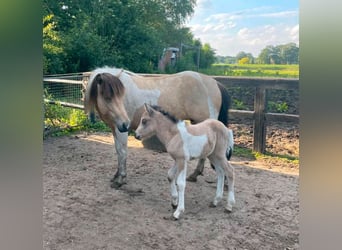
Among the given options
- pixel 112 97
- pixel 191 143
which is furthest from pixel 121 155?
pixel 191 143

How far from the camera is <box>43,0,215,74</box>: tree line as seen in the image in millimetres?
5872

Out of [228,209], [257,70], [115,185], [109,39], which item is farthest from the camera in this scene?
[109,39]

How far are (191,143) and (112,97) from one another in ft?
2.03

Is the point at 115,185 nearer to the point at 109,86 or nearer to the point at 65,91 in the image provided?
the point at 109,86

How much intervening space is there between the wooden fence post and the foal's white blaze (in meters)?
1.48

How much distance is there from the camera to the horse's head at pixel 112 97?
2.16 metres

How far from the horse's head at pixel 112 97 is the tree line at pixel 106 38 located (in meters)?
3.21

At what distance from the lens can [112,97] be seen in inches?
85.4

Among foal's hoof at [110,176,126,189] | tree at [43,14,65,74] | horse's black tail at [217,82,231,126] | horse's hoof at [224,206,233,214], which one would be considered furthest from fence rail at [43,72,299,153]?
tree at [43,14,65,74]

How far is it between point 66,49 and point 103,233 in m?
4.64
